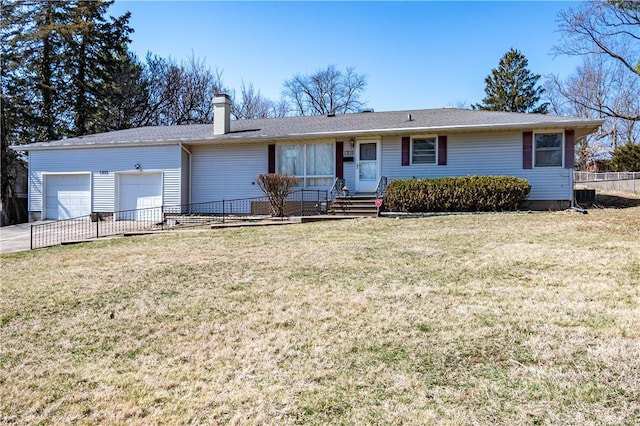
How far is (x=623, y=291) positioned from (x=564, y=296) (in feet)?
2.21

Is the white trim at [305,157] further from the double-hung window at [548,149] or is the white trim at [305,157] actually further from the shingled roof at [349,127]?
the double-hung window at [548,149]

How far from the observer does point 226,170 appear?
609 inches

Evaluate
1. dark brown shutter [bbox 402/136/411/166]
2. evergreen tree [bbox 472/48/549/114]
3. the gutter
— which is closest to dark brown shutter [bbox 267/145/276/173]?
the gutter

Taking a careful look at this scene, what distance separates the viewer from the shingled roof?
494 inches

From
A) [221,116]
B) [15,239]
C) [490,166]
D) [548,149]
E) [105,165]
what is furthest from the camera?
[105,165]

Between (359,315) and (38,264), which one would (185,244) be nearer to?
(38,264)

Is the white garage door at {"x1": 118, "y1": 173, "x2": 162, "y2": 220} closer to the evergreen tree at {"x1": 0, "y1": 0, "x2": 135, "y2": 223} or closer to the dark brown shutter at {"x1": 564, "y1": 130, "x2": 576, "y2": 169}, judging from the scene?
the evergreen tree at {"x1": 0, "y1": 0, "x2": 135, "y2": 223}

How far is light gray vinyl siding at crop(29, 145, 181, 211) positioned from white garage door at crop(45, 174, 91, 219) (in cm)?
29

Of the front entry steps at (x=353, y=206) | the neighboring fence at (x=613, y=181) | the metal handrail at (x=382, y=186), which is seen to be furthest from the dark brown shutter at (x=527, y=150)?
the neighboring fence at (x=613, y=181)

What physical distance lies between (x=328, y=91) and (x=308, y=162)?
2443cm

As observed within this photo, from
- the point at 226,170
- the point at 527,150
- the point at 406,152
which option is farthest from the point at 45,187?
the point at 527,150

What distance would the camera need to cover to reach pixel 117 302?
4.88 m

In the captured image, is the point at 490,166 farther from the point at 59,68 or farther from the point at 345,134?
the point at 59,68

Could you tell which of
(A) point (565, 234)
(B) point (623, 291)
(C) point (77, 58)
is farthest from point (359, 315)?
(C) point (77, 58)
